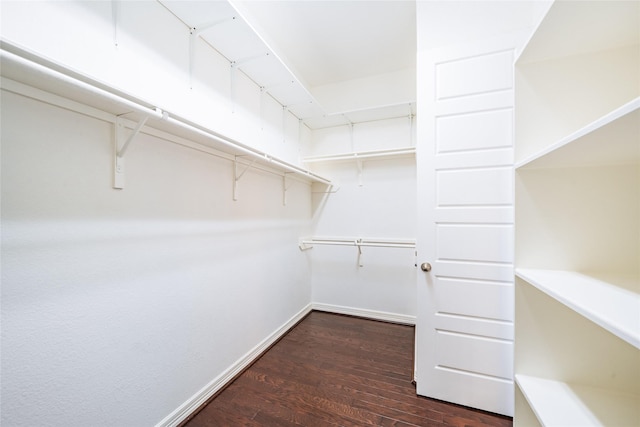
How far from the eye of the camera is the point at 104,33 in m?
1.09

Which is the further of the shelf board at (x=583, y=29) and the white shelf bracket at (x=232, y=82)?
the white shelf bracket at (x=232, y=82)

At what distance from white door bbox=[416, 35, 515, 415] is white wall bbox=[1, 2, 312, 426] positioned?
56.0 inches

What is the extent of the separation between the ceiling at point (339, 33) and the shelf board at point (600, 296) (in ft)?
7.20

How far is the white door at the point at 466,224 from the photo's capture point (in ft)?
4.90

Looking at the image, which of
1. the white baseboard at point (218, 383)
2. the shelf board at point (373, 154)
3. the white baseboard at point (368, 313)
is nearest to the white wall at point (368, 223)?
the white baseboard at point (368, 313)

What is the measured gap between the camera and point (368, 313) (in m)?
2.92

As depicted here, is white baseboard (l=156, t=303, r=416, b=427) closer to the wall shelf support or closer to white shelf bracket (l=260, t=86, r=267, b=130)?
the wall shelf support

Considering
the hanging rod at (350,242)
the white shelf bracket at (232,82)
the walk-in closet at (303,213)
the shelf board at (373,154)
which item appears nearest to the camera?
the walk-in closet at (303,213)

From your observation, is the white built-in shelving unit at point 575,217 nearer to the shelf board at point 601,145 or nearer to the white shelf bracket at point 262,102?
the shelf board at point 601,145

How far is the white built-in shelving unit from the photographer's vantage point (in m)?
0.71

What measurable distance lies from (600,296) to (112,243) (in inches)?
70.1

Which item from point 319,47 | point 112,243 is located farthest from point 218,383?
point 319,47

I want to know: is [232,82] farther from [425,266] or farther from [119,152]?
[425,266]

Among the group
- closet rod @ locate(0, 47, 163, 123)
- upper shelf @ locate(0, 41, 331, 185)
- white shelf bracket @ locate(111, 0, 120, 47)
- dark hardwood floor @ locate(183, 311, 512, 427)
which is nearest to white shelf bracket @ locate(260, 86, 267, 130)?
upper shelf @ locate(0, 41, 331, 185)
